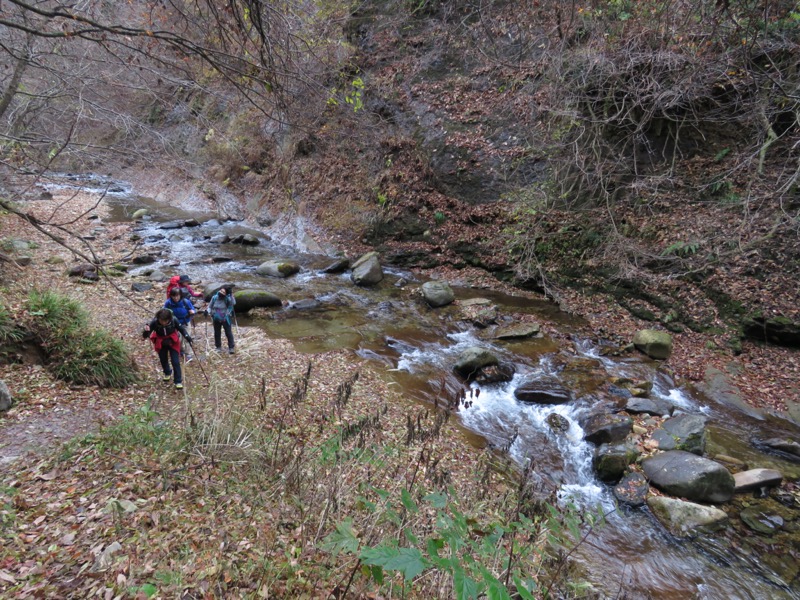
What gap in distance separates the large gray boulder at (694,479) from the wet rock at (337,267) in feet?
39.8

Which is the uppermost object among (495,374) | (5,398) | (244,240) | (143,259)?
(244,240)

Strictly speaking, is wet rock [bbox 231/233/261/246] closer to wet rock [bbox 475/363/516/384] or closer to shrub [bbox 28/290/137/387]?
shrub [bbox 28/290/137/387]

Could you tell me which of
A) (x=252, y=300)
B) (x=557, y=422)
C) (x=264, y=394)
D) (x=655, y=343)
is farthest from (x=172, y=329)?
(x=655, y=343)

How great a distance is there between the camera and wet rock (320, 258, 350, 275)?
52.0 feet

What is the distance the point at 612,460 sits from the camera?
666 centimetres

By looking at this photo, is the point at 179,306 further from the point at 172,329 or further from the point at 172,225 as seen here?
the point at 172,225

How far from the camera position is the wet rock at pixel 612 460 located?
6.62 m

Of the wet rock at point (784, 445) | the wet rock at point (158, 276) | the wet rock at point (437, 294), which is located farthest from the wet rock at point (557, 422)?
the wet rock at point (158, 276)

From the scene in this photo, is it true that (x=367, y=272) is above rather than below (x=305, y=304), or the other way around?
above

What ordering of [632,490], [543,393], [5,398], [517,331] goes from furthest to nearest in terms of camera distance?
[517,331] → [543,393] → [632,490] → [5,398]

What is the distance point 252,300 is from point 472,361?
6734 millimetres

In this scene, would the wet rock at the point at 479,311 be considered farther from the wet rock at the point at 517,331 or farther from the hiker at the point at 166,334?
the hiker at the point at 166,334

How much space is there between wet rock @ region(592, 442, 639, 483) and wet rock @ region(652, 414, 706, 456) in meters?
0.71

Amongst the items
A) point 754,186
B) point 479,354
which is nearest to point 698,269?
point 754,186
